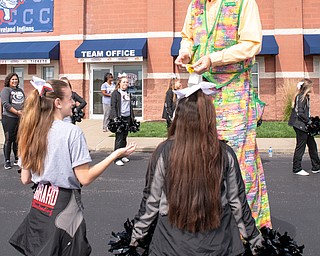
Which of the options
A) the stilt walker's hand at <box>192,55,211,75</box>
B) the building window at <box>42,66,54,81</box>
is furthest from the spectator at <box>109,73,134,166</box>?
the building window at <box>42,66,54,81</box>

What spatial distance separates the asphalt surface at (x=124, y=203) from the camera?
4336mm

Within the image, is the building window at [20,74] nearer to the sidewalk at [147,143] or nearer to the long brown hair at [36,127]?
the sidewalk at [147,143]

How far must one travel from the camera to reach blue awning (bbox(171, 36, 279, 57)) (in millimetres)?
17156

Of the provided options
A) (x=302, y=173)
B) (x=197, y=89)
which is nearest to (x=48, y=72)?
(x=302, y=173)

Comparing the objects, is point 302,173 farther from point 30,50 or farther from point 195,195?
point 30,50

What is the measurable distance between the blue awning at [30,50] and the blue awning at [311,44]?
1204cm

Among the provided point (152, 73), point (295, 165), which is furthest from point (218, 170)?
point (152, 73)

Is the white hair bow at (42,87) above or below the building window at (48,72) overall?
below

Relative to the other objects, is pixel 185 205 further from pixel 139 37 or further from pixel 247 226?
pixel 139 37

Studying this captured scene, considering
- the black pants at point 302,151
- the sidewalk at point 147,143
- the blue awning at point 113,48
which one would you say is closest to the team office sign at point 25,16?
the blue awning at point 113,48

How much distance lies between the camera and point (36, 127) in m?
2.66

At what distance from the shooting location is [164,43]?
18531mm

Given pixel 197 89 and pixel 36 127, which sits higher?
pixel 197 89

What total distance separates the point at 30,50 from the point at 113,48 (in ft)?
14.0
